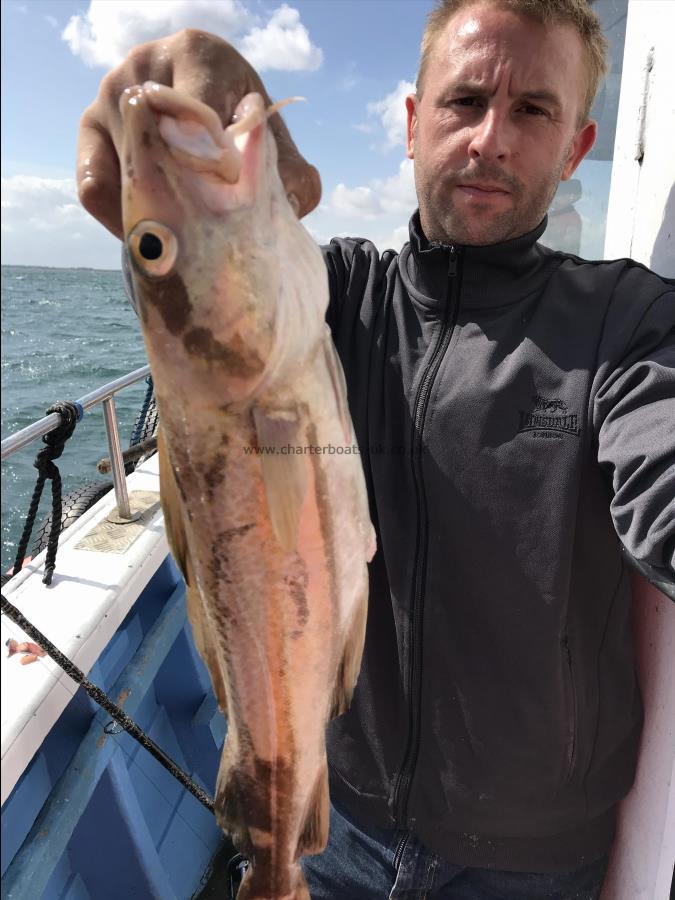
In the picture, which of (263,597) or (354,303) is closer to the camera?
(263,597)

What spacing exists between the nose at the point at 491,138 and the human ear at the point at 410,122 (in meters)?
0.37

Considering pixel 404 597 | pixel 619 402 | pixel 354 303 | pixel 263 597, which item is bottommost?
pixel 404 597

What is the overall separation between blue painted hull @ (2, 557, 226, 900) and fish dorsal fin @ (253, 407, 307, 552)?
102cm

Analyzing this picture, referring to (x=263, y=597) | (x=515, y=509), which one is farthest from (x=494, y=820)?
(x=263, y=597)

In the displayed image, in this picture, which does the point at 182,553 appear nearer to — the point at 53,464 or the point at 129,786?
the point at 53,464

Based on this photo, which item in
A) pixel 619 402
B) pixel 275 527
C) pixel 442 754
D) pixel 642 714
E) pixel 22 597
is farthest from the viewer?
pixel 22 597

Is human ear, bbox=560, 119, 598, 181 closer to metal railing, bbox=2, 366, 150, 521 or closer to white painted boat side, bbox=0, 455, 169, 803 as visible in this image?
metal railing, bbox=2, 366, 150, 521

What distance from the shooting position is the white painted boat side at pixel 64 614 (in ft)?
5.47

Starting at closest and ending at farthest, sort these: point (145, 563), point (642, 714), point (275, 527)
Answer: point (275, 527) → point (642, 714) → point (145, 563)

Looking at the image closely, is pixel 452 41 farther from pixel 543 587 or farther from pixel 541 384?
pixel 543 587

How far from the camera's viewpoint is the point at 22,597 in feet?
8.78

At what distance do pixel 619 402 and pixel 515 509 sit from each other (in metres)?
0.48

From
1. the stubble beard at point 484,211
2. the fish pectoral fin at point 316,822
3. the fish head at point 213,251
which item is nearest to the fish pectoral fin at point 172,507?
the fish head at point 213,251

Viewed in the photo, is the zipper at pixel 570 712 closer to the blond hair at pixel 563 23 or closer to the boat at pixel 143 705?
the boat at pixel 143 705
